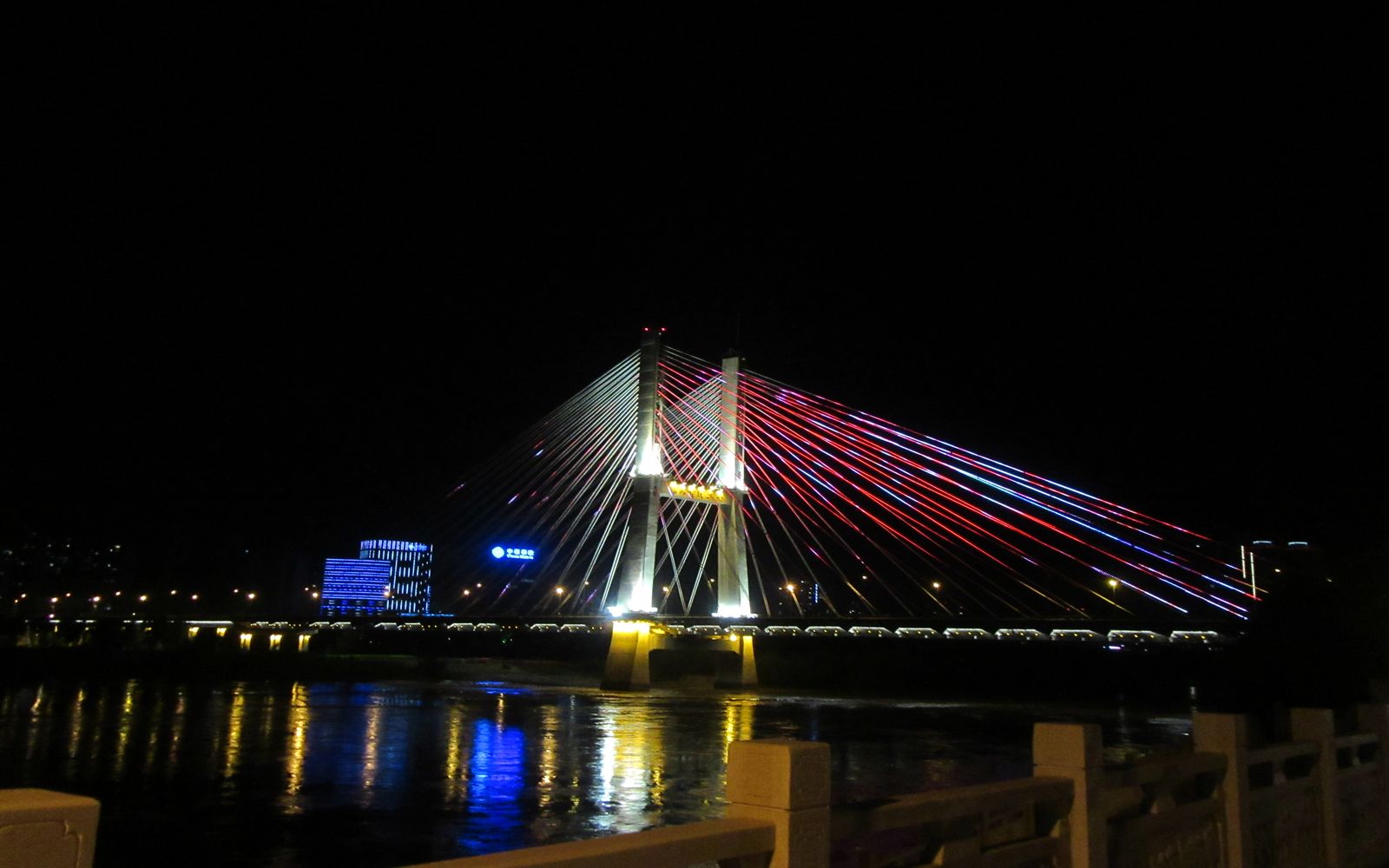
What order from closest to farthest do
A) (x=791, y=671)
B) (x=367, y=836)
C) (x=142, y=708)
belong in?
1. (x=367, y=836)
2. (x=142, y=708)
3. (x=791, y=671)

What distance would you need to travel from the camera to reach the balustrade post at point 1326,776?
24.6ft

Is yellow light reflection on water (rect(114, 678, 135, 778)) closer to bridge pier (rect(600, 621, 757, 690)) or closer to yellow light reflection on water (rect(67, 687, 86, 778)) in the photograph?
yellow light reflection on water (rect(67, 687, 86, 778))

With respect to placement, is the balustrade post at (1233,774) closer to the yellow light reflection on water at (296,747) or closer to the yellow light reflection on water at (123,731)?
the yellow light reflection on water at (296,747)

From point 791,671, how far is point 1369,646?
4897 centimetres

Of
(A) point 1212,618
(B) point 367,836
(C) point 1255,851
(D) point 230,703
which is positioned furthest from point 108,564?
(C) point 1255,851

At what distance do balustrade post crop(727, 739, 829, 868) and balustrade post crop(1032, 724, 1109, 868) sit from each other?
6.19 feet

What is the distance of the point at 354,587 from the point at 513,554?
85.5ft

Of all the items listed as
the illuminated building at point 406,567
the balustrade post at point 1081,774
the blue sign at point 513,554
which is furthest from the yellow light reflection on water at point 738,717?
the blue sign at point 513,554

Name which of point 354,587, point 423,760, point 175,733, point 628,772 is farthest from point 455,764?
point 354,587

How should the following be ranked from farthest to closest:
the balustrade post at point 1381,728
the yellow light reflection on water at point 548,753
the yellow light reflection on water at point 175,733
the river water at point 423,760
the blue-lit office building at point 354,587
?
1. the blue-lit office building at point 354,587
2. the yellow light reflection on water at point 175,733
3. the yellow light reflection on water at point 548,753
4. the river water at point 423,760
5. the balustrade post at point 1381,728

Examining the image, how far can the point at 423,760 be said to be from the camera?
18.0m

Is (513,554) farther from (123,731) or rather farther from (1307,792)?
(1307,792)

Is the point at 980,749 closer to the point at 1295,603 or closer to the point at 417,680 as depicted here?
the point at 1295,603

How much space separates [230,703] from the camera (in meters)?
31.8
